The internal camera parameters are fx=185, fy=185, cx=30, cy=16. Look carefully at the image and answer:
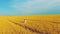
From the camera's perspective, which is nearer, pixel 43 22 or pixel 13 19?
pixel 43 22

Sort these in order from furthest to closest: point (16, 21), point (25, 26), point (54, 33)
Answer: point (16, 21)
point (25, 26)
point (54, 33)

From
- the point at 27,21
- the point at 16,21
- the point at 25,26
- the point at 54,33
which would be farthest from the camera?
the point at 16,21

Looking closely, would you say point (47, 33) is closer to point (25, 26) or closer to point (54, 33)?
point (54, 33)

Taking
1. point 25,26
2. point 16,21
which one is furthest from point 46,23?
point 16,21

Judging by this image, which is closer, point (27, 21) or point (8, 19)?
point (27, 21)

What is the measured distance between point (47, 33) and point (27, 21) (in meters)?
2.79

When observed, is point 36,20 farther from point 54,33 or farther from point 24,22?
point 54,33

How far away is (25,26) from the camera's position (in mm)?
8539

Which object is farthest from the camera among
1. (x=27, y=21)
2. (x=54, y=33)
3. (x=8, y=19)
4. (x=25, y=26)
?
(x=8, y=19)

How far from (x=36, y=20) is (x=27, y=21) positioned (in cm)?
69

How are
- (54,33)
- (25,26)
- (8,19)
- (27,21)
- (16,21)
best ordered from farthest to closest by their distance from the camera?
(8,19)
(16,21)
(27,21)
(25,26)
(54,33)

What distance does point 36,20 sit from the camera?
31.5 feet

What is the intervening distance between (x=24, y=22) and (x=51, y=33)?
2553 mm

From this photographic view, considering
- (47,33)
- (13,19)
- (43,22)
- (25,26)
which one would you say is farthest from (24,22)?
(47,33)
